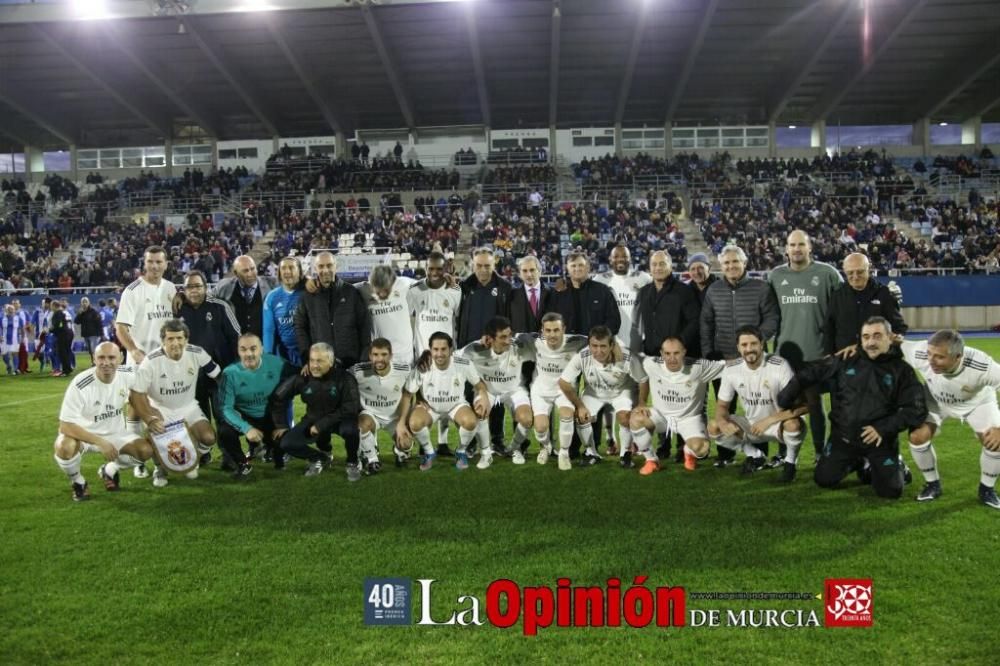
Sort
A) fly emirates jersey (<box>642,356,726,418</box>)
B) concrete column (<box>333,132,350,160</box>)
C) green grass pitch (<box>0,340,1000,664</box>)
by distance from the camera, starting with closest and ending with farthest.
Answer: green grass pitch (<box>0,340,1000,664</box>) < fly emirates jersey (<box>642,356,726,418</box>) < concrete column (<box>333,132,350,160</box>)

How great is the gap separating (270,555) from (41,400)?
1029 cm

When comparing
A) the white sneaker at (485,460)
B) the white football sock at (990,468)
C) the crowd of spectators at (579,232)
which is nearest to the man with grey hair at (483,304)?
the white sneaker at (485,460)

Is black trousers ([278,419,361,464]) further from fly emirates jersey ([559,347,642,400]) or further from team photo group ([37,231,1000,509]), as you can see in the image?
fly emirates jersey ([559,347,642,400])

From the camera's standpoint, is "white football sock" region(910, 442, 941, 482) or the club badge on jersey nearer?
"white football sock" region(910, 442, 941, 482)

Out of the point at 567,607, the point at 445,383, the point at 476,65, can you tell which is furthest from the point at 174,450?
the point at 476,65

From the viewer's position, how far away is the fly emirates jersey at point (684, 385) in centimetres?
703

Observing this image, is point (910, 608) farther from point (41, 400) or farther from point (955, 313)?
point (955, 313)

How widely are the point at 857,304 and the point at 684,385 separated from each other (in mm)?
1642

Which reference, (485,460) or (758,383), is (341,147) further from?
(758,383)

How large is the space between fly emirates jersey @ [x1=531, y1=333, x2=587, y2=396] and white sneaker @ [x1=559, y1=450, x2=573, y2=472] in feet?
2.32

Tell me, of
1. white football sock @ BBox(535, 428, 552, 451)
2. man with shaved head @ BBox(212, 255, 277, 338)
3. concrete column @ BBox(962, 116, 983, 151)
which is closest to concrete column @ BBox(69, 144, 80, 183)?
man with shaved head @ BBox(212, 255, 277, 338)

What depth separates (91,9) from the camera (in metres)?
28.8

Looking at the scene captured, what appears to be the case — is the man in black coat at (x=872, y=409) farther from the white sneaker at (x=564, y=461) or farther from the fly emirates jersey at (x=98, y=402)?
the fly emirates jersey at (x=98, y=402)

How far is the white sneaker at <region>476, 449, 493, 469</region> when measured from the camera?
7.12m
